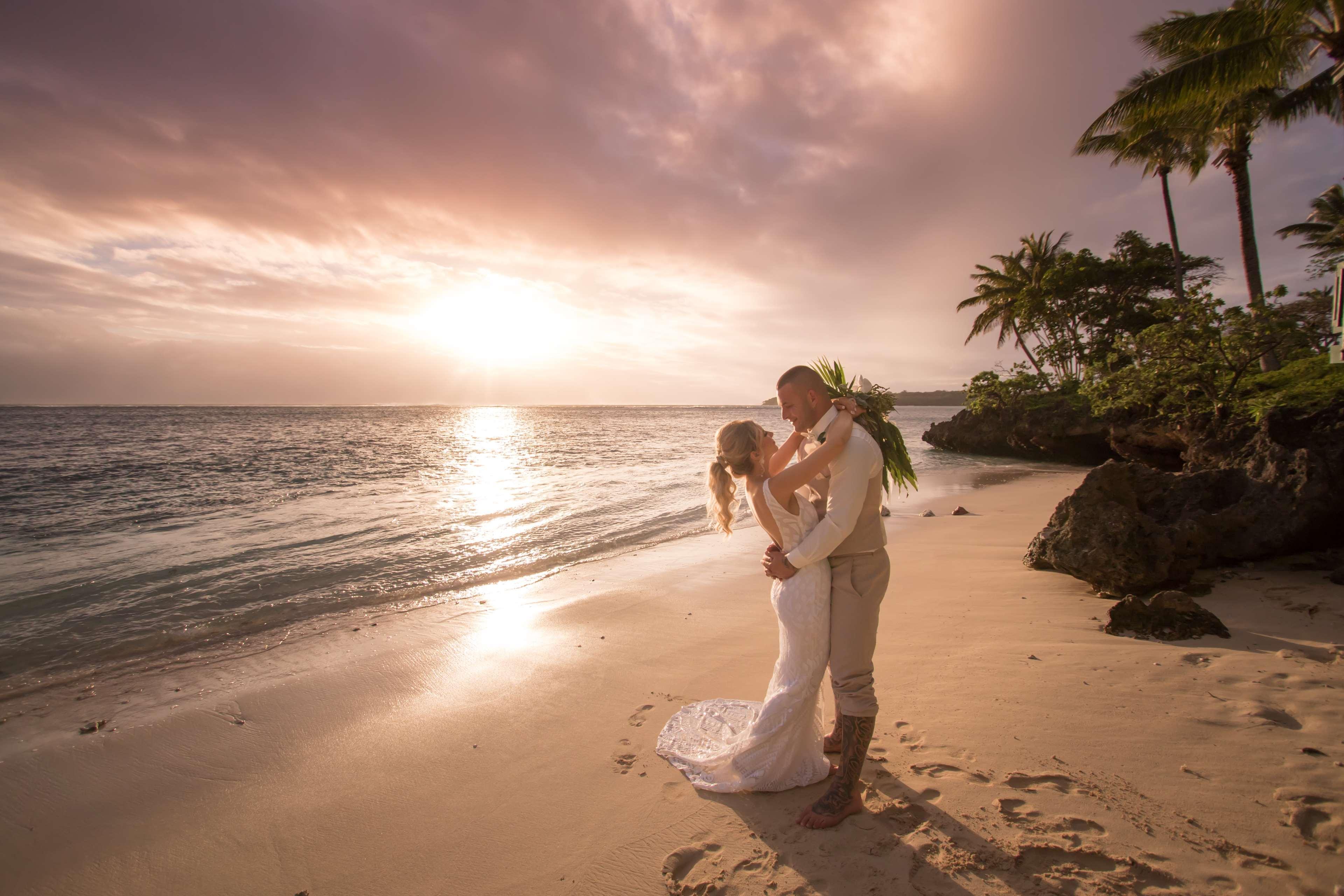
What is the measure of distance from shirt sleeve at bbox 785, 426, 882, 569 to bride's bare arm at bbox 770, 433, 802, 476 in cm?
35

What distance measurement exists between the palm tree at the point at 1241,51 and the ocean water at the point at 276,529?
13.4m

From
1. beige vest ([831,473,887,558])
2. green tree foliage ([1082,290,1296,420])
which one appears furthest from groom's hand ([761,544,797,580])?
green tree foliage ([1082,290,1296,420])

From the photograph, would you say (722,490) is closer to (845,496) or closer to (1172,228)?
(845,496)

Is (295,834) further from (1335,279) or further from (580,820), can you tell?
(1335,279)

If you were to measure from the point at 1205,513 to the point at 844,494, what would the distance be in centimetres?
615


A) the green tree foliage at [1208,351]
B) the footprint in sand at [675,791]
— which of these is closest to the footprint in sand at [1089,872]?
the footprint in sand at [675,791]

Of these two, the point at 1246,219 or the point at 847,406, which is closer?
the point at 847,406

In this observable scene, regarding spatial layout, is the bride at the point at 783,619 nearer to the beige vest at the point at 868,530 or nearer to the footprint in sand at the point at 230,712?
the beige vest at the point at 868,530

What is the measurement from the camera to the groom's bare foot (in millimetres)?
2889

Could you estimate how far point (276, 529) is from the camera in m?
11.3

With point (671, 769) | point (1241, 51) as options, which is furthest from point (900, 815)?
point (1241, 51)

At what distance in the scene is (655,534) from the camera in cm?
1134

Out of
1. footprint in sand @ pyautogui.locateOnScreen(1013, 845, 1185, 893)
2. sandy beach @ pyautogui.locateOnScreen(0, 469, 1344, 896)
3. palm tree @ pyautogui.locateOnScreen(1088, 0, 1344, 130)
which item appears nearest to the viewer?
footprint in sand @ pyautogui.locateOnScreen(1013, 845, 1185, 893)

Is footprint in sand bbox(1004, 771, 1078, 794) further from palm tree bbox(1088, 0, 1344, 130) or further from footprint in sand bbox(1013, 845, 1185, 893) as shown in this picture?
palm tree bbox(1088, 0, 1344, 130)
